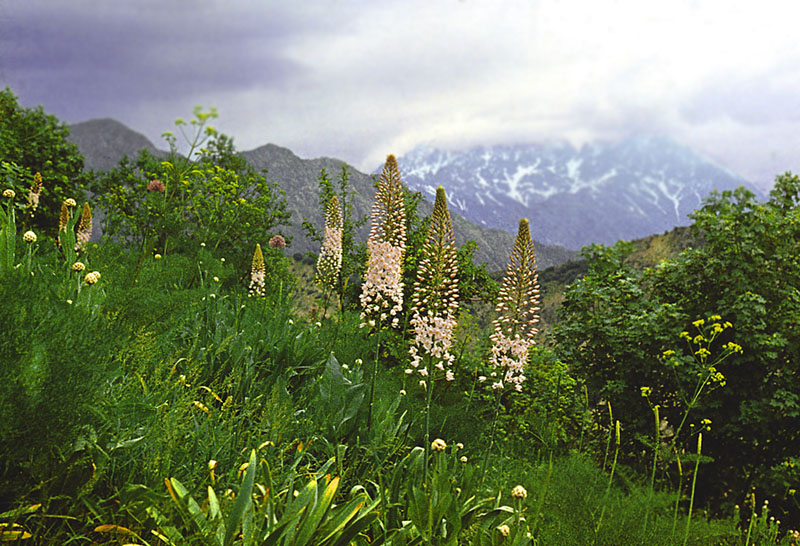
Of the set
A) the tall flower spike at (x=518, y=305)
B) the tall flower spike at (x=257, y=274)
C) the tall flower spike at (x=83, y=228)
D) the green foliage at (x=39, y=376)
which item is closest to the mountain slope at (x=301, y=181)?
the tall flower spike at (x=83, y=228)

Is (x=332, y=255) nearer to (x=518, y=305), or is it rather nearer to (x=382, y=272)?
(x=382, y=272)

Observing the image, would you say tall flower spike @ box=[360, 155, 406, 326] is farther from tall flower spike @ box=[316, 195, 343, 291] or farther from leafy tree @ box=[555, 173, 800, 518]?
leafy tree @ box=[555, 173, 800, 518]

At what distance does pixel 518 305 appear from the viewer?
3.07 metres

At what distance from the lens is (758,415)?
5.30 metres

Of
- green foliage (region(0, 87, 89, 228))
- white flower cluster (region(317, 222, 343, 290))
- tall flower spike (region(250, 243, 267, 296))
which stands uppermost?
green foliage (region(0, 87, 89, 228))

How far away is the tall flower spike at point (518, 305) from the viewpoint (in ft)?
10.0

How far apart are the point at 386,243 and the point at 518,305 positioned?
0.92 metres

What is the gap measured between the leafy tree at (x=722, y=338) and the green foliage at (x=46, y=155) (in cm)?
803

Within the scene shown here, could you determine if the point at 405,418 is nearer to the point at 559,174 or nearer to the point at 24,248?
the point at 24,248

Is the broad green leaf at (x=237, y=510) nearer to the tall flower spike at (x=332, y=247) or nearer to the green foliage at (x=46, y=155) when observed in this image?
the tall flower spike at (x=332, y=247)

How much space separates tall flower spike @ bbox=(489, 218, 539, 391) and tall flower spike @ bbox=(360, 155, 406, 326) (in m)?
0.70

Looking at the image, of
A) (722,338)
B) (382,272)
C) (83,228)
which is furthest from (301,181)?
(722,338)

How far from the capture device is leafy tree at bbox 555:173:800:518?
5.41 m

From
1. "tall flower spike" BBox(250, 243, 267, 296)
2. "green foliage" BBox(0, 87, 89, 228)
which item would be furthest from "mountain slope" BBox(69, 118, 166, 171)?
"green foliage" BBox(0, 87, 89, 228)
